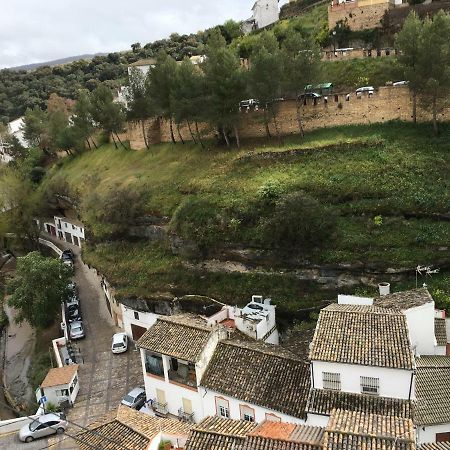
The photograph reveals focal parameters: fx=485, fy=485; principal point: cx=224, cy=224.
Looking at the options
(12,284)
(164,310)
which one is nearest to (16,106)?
(12,284)

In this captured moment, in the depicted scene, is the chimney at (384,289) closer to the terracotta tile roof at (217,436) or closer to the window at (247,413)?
the window at (247,413)

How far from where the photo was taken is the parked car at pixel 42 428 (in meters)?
22.9

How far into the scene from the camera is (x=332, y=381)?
717 inches

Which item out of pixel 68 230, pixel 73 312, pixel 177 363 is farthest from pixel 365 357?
pixel 68 230

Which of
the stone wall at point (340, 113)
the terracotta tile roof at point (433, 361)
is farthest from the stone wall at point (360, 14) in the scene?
the terracotta tile roof at point (433, 361)

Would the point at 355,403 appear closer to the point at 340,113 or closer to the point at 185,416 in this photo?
the point at 185,416

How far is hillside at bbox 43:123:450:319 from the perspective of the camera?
27.4 metres

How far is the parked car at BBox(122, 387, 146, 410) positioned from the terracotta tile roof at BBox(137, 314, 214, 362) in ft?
12.0

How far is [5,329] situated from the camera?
43.0 metres

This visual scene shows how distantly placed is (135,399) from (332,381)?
11.0 m

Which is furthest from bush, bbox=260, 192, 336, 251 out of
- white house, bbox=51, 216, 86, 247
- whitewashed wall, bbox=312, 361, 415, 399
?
white house, bbox=51, 216, 86, 247

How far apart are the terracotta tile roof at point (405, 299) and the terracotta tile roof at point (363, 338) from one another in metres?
1.53

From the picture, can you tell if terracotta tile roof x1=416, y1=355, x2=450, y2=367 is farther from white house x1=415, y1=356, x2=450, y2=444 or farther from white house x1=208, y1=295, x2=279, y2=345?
white house x1=208, y1=295, x2=279, y2=345

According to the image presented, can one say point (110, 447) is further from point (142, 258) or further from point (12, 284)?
point (12, 284)
